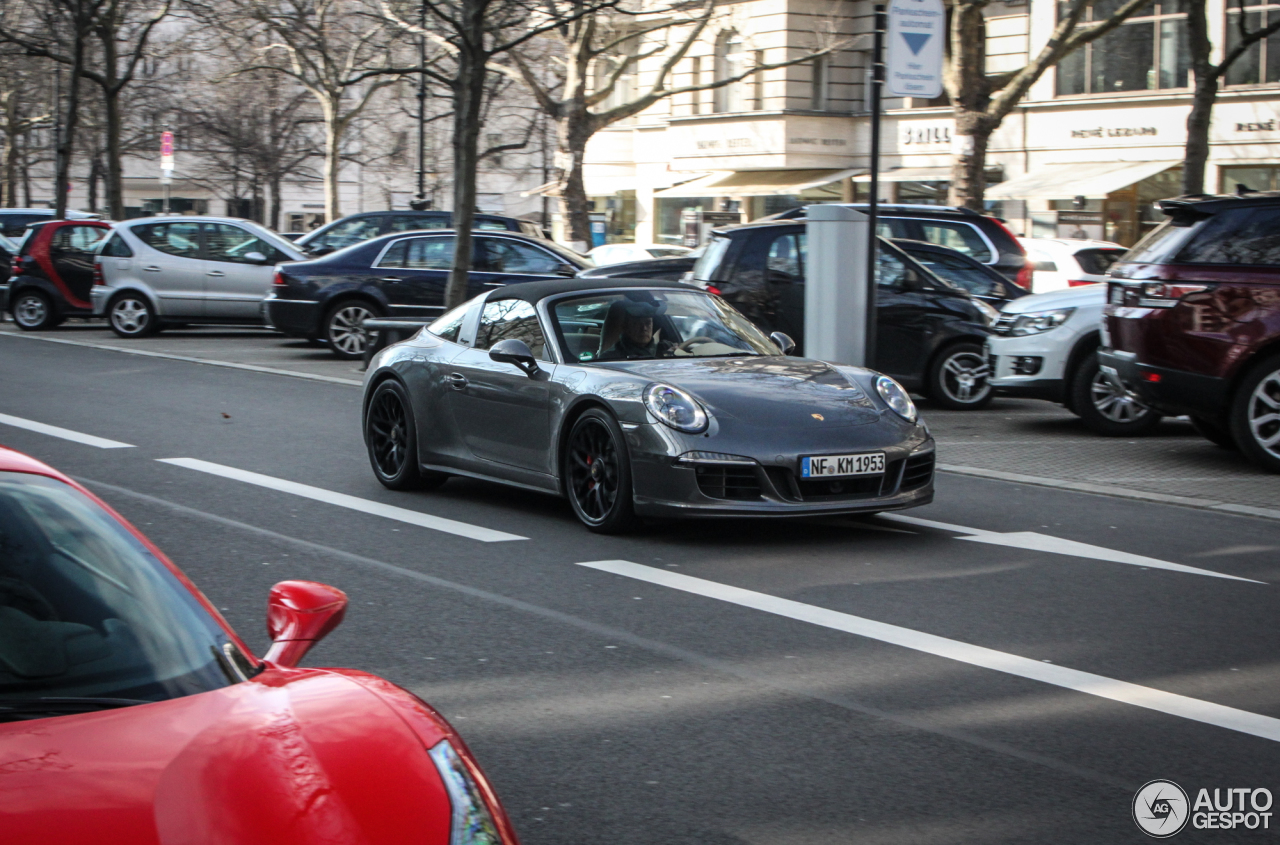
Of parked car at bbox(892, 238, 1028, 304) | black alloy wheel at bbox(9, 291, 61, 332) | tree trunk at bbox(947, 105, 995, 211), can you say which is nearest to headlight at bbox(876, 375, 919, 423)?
parked car at bbox(892, 238, 1028, 304)

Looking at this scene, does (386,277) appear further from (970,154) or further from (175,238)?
(970,154)

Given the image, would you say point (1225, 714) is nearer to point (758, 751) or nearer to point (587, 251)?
point (758, 751)

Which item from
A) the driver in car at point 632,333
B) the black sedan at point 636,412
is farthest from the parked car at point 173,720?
the driver in car at point 632,333

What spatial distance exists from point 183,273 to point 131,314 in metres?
0.96

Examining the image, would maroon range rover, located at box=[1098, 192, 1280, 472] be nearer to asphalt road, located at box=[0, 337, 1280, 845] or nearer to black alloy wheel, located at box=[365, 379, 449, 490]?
asphalt road, located at box=[0, 337, 1280, 845]

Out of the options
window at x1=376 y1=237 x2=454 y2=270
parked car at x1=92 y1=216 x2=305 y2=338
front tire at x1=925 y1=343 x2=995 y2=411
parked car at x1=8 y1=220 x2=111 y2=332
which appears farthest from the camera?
parked car at x1=8 y1=220 x2=111 y2=332

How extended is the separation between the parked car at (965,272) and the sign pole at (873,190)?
2546 millimetres

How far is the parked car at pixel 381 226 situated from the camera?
23250 millimetres

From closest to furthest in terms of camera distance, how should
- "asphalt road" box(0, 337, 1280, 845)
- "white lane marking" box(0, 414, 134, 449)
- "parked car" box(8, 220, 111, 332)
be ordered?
"asphalt road" box(0, 337, 1280, 845) < "white lane marking" box(0, 414, 134, 449) < "parked car" box(8, 220, 111, 332)

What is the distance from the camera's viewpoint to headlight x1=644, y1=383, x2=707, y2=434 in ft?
24.6

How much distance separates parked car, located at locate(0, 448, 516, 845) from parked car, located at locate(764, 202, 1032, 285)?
14.3 meters

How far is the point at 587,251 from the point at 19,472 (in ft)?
117

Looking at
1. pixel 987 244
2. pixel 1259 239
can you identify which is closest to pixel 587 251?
pixel 987 244

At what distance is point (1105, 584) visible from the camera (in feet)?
22.3
